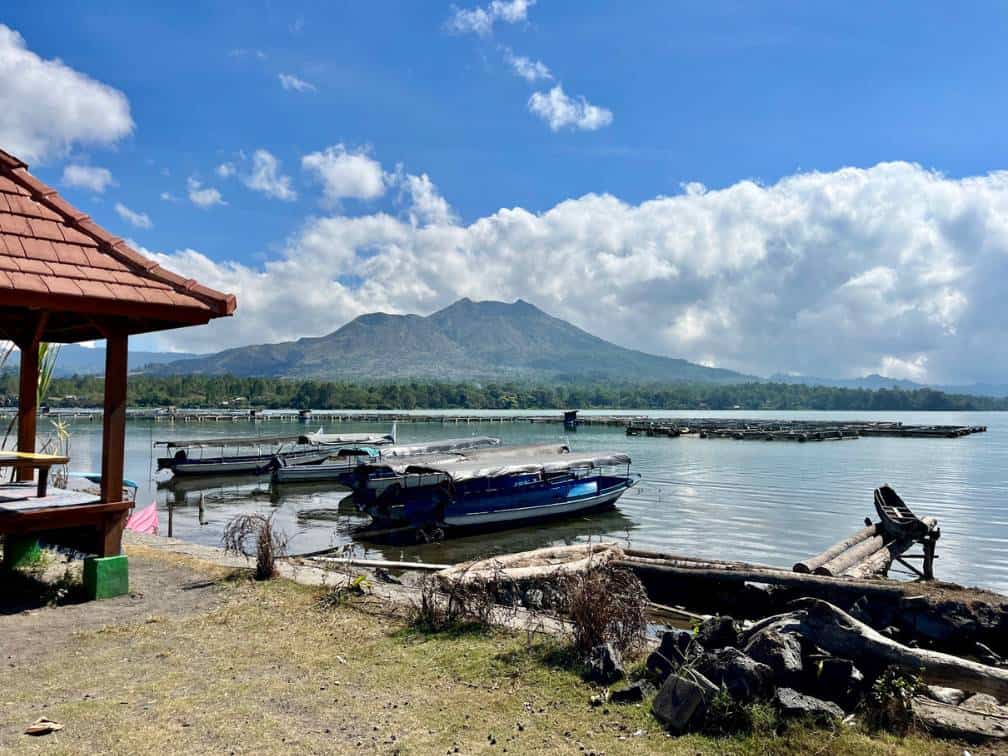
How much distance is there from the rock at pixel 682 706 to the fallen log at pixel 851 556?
840cm

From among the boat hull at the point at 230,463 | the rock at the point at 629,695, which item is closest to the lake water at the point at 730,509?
the boat hull at the point at 230,463

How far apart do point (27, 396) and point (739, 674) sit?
10.9 metres

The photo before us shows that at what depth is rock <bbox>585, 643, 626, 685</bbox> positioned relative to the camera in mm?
6594

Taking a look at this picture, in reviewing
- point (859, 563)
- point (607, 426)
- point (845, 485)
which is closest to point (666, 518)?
point (859, 563)

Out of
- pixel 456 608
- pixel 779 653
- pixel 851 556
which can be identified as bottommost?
pixel 851 556

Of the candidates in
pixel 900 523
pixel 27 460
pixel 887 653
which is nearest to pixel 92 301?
pixel 27 460

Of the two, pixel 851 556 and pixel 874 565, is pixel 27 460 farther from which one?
pixel 874 565

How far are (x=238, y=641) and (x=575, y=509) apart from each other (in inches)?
766

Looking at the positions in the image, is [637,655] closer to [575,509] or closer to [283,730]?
[283,730]

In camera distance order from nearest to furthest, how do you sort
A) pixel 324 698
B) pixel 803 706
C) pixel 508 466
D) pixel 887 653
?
1. pixel 803 706
2. pixel 324 698
3. pixel 887 653
4. pixel 508 466

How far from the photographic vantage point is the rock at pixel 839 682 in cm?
599

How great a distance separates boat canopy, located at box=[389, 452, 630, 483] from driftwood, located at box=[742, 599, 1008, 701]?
52.8 ft

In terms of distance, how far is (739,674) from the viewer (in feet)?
19.0

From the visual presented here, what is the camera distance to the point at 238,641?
7.54 m
